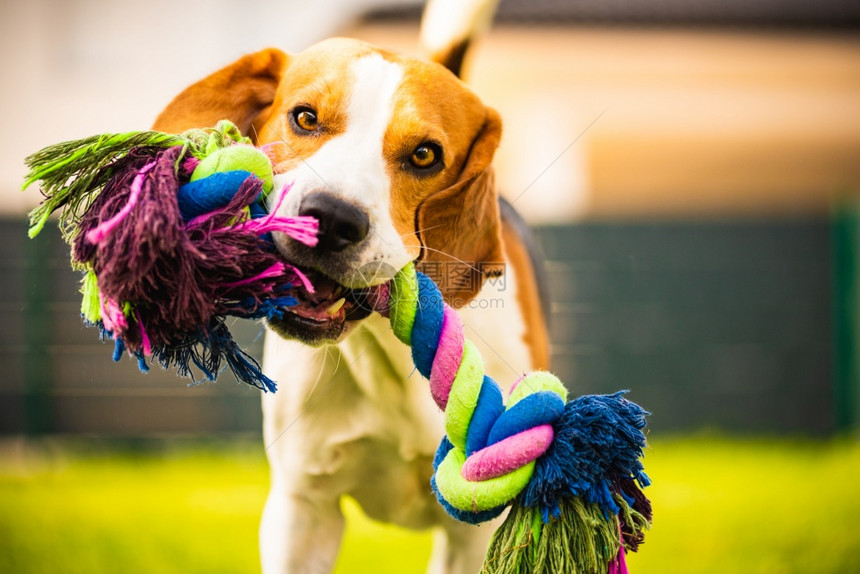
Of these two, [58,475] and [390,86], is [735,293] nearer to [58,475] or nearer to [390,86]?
[58,475]

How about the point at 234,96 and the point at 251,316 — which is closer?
the point at 251,316

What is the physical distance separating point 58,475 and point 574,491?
16.1ft

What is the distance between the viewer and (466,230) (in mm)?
2348

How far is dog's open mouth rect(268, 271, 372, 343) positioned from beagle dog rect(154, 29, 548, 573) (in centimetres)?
8

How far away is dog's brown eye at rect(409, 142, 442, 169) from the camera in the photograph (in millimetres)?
2176

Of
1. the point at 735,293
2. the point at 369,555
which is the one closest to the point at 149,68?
the point at 735,293

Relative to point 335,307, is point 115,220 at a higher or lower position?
higher

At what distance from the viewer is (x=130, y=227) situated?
143cm

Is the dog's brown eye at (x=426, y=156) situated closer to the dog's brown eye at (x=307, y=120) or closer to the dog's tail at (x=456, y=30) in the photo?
the dog's brown eye at (x=307, y=120)

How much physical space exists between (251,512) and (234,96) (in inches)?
108

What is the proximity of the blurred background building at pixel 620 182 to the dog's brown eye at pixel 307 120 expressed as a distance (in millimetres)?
558

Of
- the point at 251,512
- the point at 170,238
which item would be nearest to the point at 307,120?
the point at 170,238

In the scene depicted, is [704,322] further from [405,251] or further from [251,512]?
[405,251]

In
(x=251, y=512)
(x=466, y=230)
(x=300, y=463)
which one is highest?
(x=466, y=230)
